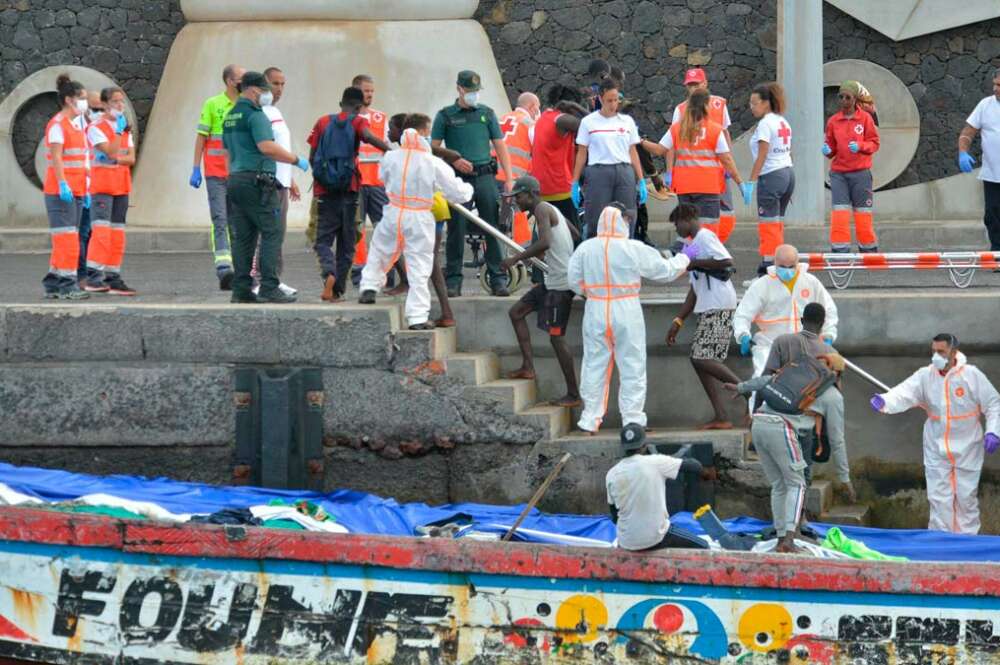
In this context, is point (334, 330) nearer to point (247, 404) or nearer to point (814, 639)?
point (247, 404)

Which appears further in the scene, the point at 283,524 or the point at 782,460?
the point at 283,524

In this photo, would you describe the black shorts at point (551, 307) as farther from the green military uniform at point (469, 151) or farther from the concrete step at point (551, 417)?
the green military uniform at point (469, 151)

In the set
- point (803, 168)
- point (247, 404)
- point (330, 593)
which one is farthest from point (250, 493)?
point (803, 168)

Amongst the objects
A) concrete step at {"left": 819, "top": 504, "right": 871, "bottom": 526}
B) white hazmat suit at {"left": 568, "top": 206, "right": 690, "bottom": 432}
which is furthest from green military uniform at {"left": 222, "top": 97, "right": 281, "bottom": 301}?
concrete step at {"left": 819, "top": 504, "right": 871, "bottom": 526}

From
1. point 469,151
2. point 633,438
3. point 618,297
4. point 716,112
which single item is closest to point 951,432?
point 618,297

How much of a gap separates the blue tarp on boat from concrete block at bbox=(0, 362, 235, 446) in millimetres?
315

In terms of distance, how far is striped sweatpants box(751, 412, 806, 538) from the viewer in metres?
9.71

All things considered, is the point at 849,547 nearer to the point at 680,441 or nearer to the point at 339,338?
the point at 680,441

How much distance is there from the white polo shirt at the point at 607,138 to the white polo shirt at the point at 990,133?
10.6ft

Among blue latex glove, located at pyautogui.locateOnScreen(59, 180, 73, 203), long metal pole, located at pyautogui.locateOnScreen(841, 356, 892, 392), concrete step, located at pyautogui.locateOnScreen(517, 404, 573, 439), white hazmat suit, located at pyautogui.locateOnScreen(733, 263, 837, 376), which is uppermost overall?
blue latex glove, located at pyautogui.locateOnScreen(59, 180, 73, 203)

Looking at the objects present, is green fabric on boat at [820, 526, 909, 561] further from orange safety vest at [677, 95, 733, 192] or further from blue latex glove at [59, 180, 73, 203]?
blue latex glove at [59, 180, 73, 203]

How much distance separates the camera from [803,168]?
56.3 ft

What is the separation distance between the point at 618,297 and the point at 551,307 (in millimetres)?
683

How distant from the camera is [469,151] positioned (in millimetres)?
12516
